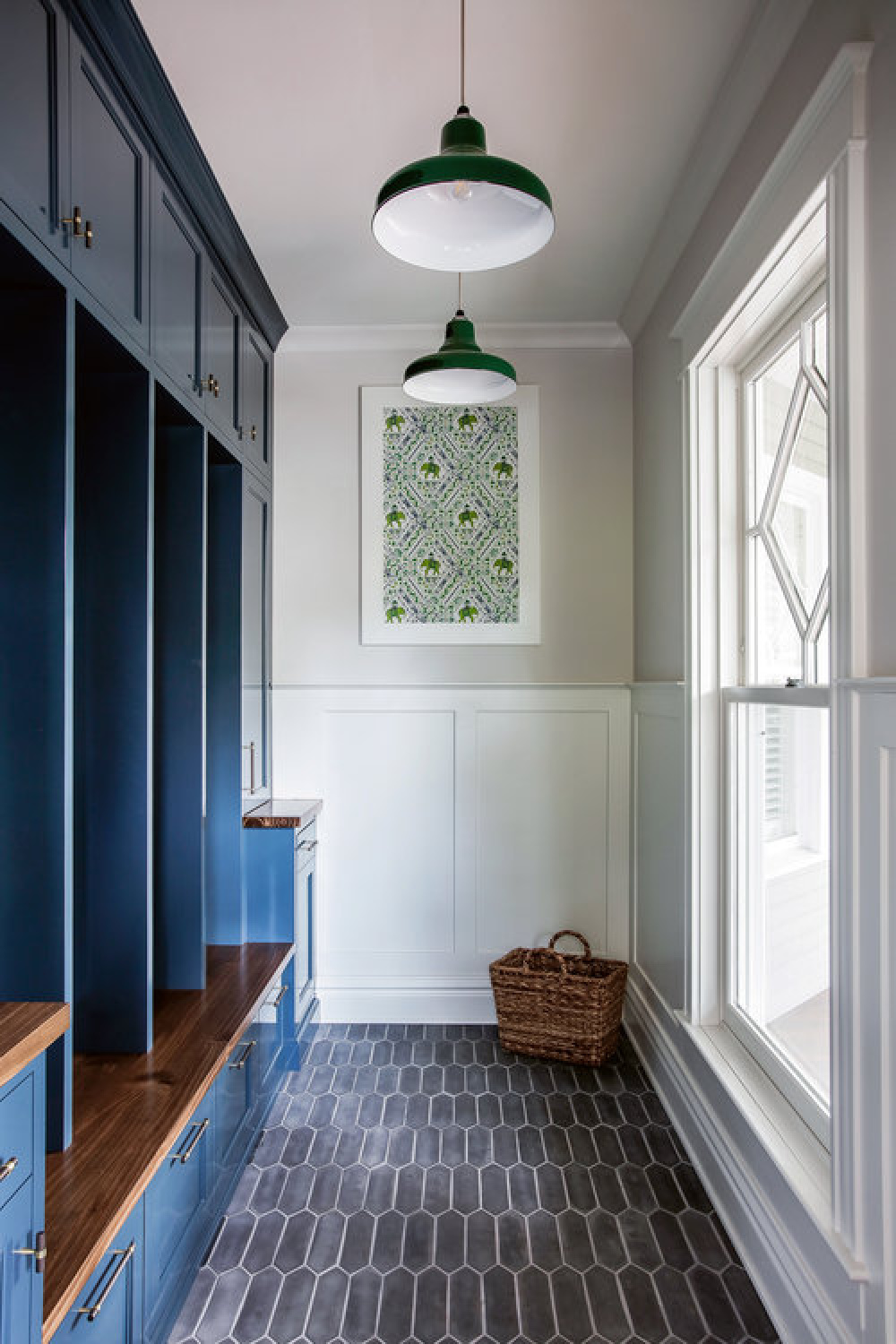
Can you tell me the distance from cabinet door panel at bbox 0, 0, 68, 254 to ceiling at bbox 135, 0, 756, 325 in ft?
1.24

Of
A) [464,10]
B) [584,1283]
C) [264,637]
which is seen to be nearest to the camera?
[464,10]

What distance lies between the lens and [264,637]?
3.27 metres

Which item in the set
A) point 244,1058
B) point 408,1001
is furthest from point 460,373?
point 408,1001

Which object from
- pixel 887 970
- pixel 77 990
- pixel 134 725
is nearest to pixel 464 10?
pixel 134 725

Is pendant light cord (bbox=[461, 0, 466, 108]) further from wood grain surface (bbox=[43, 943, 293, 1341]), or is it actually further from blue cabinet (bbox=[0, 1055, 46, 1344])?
wood grain surface (bbox=[43, 943, 293, 1341])

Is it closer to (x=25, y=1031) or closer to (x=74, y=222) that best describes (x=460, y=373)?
(x=74, y=222)

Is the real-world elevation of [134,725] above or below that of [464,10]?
below

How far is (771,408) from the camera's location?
228cm

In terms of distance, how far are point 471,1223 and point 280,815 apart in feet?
4.42

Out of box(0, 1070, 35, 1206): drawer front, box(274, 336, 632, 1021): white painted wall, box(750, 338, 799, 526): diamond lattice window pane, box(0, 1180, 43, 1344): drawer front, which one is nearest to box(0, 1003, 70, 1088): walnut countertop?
box(0, 1070, 35, 1206): drawer front

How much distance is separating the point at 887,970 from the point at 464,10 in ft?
6.58

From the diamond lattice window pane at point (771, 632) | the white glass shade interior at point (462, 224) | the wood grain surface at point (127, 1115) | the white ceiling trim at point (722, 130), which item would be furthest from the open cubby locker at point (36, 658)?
the diamond lattice window pane at point (771, 632)

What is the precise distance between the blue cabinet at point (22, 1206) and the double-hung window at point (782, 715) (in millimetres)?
1420

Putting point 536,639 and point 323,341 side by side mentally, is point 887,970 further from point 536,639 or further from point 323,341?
point 323,341
